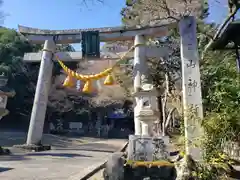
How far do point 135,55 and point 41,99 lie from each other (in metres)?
5.01

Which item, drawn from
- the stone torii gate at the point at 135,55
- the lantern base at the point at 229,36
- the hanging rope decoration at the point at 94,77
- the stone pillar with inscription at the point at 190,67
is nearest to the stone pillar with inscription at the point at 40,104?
the stone torii gate at the point at 135,55

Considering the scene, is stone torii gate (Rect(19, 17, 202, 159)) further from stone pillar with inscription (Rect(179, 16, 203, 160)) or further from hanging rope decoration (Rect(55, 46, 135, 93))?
hanging rope decoration (Rect(55, 46, 135, 93))

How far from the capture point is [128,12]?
17391 mm

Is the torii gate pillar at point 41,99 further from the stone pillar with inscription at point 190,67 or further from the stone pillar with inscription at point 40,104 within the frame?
the stone pillar with inscription at point 190,67

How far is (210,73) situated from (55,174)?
8.22 m

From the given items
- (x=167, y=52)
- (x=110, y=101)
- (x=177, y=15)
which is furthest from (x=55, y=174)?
(x=110, y=101)

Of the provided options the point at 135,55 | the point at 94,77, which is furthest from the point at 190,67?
the point at 94,77

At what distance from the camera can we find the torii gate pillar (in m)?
11.2

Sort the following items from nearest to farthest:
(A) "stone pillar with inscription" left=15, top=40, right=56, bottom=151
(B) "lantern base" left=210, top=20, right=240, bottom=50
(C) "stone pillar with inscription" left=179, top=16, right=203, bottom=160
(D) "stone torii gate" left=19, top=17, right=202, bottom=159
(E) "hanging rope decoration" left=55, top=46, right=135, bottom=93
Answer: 1. (B) "lantern base" left=210, top=20, right=240, bottom=50
2. (C) "stone pillar with inscription" left=179, top=16, right=203, bottom=160
3. (D) "stone torii gate" left=19, top=17, right=202, bottom=159
4. (A) "stone pillar with inscription" left=15, top=40, right=56, bottom=151
5. (E) "hanging rope decoration" left=55, top=46, right=135, bottom=93

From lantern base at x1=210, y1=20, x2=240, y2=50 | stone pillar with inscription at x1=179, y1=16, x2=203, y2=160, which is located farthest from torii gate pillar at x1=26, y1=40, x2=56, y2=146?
lantern base at x1=210, y1=20, x2=240, y2=50

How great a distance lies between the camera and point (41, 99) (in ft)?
38.0

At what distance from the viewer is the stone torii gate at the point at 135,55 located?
30.4 ft

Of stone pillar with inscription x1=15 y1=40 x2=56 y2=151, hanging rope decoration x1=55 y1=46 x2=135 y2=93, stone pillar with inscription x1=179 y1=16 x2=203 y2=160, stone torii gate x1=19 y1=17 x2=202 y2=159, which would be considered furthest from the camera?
hanging rope decoration x1=55 y1=46 x2=135 y2=93

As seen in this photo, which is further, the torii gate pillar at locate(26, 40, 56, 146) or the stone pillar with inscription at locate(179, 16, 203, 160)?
the torii gate pillar at locate(26, 40, 56, 146)
